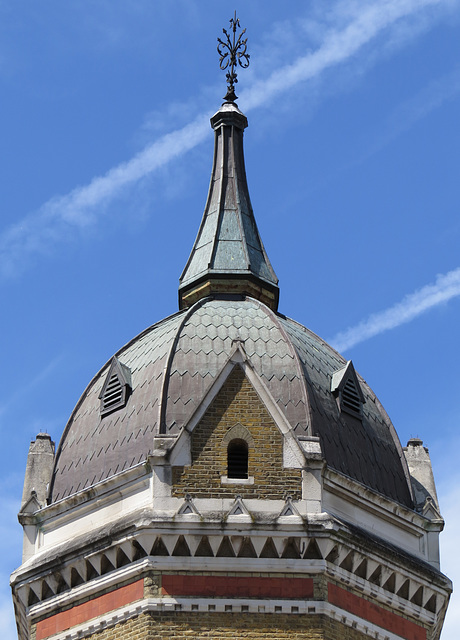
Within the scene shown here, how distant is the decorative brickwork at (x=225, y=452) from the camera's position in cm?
3409

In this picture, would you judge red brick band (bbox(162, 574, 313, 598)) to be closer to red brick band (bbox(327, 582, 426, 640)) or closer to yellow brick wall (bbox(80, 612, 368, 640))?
yellow brick wall (bbox(80, 612, 368, 640))

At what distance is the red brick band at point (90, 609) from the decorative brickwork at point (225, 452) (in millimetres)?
1989

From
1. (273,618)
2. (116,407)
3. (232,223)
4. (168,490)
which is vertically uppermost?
(232,223)

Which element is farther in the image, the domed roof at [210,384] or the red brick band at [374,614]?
→ the domed roof at [210,384]

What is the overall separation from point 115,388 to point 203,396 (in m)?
2.72

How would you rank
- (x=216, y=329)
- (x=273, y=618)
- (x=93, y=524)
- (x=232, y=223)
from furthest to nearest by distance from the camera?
(x=232, y=223) → (x=216, y=329) → (x=93, y=524) → (x=273, y=618)

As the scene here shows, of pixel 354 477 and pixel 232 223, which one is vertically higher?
pixel 232 223

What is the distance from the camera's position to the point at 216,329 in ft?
124

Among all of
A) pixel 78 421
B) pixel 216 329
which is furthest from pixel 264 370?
pixel 78 421

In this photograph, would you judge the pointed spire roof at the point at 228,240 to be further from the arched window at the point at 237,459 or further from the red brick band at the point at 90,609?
the red brick band at the point at 90,609

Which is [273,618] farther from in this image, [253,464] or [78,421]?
[78,421]

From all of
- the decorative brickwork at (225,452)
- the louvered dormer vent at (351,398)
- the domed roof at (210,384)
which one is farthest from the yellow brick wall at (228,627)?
the louvered dormer vent at (351,398)

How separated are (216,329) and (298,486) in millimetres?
4718

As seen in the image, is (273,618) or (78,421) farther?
(78,421)
